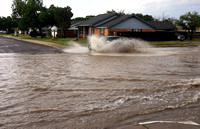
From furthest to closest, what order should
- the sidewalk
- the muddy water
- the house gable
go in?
the house gable → the muddy water → the sidewalk

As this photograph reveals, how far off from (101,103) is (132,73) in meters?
4.68

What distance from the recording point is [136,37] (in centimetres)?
3488

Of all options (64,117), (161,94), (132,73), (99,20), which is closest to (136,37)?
(99,20)

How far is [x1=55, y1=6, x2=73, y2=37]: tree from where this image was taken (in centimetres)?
4513

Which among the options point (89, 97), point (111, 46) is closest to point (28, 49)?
point (111, 46)

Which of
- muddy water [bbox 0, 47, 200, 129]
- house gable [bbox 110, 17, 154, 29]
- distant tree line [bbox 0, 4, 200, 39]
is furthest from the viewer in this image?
distant tree line [bbox 0, 4, 200, 39]

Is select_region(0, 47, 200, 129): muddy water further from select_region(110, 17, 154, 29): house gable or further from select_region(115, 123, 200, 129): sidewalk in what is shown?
select_region(110, 17, 154, 29): house gable

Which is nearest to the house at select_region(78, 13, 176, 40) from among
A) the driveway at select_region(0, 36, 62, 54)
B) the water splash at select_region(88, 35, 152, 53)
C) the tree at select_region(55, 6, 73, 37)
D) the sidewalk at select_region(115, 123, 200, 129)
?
the tree at select_region(55, 6, 73, 37)

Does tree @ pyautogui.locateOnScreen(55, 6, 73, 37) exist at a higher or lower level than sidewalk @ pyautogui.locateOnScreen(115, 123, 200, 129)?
higher

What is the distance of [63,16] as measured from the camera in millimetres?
45438

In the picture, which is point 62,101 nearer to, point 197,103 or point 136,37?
point 197,103

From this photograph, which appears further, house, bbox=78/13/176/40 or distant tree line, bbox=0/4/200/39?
distant tree line, bbox=0/4/200/39

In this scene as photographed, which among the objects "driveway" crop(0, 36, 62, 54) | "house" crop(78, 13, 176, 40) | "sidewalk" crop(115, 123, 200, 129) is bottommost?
"sidewalk" crop(115, 123, 200, 129)

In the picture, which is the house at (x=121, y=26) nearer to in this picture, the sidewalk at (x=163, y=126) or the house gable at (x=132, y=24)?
the house gable at (x=132, y=24)
